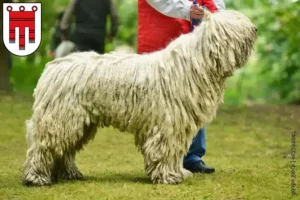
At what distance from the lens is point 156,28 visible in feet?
20.1

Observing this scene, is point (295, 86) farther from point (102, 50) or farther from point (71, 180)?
point (71, 180)

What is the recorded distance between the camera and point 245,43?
5.65 metres

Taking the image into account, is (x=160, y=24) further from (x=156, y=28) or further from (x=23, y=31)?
(x=23, y=31)

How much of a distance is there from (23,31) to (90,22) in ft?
16.1

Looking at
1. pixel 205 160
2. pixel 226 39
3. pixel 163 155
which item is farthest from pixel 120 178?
pixel 205 160

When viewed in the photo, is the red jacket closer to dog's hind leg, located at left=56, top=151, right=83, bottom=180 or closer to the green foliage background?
dog's hind leg, located at left=56, top=151, right=83, bottom=180

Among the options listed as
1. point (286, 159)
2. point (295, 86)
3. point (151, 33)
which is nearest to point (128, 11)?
point (295, 86)

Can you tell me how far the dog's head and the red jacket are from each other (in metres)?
0.46

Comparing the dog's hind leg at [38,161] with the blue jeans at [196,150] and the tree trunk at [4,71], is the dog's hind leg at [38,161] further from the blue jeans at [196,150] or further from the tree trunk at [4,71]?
the tree trunk at [4,71]

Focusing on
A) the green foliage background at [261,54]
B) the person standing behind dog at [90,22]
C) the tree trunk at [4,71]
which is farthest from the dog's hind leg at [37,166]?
the green foliage background at [261,54]

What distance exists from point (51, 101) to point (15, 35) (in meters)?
0.87

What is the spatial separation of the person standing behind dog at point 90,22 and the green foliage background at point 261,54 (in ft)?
1.98

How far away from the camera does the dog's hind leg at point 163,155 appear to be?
5.54 meters

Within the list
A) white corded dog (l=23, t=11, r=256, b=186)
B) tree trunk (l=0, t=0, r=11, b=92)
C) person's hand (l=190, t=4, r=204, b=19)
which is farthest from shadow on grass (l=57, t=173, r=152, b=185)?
tree trunk (l=0, t=0, r=11, b=92)
